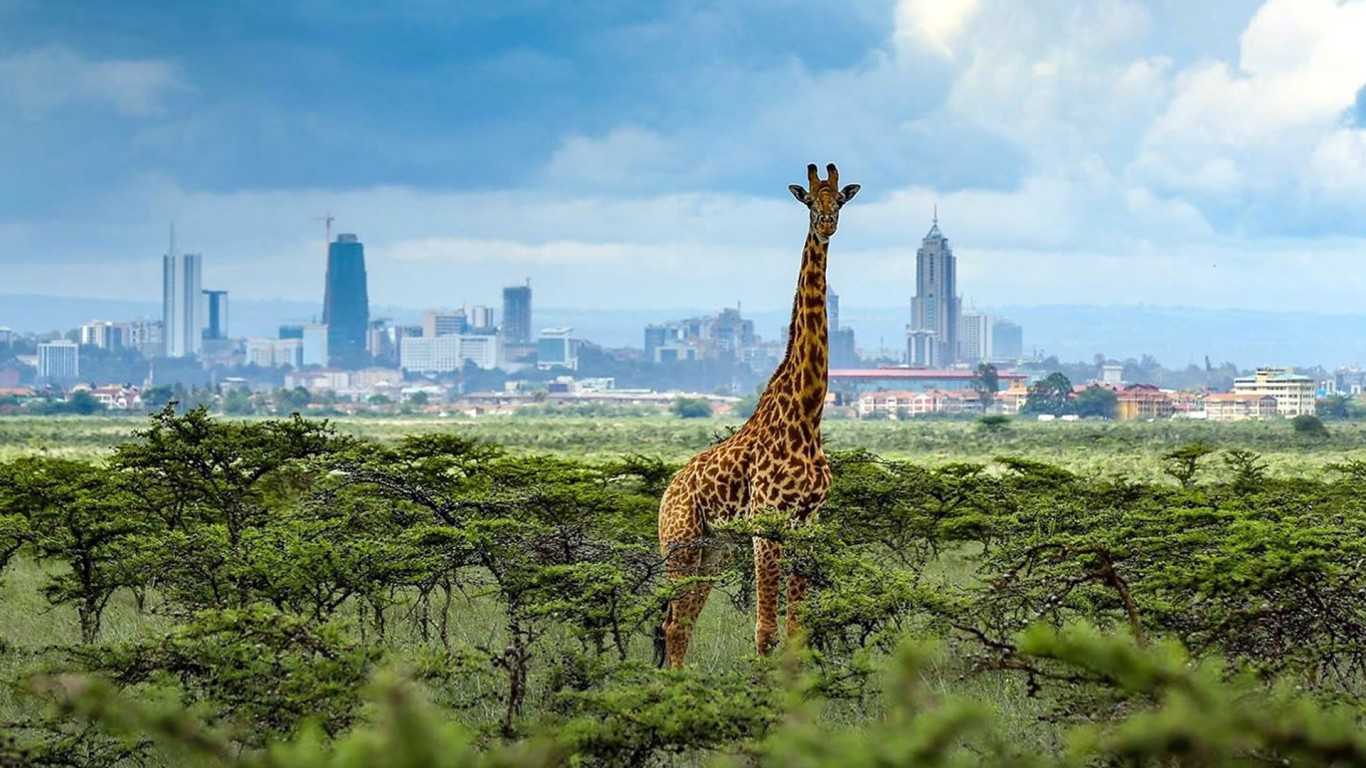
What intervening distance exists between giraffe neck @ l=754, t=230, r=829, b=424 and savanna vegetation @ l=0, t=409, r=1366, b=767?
30.3 inches

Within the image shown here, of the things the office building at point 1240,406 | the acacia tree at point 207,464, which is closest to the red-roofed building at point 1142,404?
the office building at point 1240,406

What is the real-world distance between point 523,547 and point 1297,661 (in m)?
4.70

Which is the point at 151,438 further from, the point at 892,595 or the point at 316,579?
the point at 892,595

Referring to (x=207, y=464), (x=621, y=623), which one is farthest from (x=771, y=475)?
(x=207, y=464)

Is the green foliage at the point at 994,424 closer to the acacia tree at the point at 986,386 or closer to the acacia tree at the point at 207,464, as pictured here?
the acacia tree at the point at 207,464

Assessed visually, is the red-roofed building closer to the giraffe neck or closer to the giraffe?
the giraffe neck

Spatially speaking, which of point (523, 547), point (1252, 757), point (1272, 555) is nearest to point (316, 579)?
point (523, 547)

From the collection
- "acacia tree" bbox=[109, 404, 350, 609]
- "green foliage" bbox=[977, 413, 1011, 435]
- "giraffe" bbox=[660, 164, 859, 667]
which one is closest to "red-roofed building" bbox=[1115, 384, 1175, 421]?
"green foliage" bbox=[977, 413, 1011, 435]

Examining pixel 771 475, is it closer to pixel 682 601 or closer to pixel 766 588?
pixel 766 588

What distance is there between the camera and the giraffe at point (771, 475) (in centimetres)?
999

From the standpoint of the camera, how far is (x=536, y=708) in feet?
30.0

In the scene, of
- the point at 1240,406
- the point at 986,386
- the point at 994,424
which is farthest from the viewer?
the point at 986,386

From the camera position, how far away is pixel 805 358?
34.2 ft

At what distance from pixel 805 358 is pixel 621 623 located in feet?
6.22
